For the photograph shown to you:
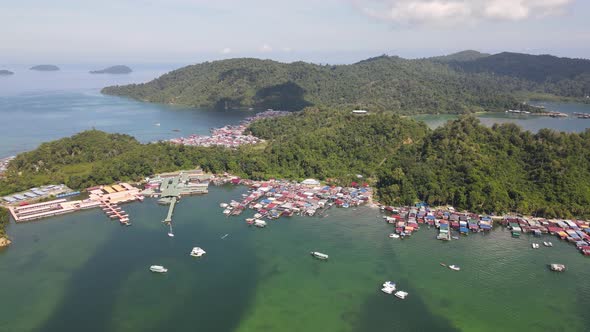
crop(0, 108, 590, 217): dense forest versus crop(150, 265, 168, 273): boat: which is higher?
crop(0, 108, 590, 217): dense forest


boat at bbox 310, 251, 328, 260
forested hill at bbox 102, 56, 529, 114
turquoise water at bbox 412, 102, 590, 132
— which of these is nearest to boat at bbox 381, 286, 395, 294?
boat at bbox 310, 251, 328, 260

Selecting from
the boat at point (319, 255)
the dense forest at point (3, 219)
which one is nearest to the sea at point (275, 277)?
the boat at point (319, 255)

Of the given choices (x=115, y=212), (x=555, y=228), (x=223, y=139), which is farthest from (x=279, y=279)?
(x=223, y=139)

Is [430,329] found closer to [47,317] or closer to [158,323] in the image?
[158,323]

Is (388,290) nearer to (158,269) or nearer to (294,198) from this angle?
(158,269)

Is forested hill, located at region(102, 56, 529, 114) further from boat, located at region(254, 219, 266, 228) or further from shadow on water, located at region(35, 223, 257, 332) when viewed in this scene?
shadow on water, located at region(35, 223, 257, 332)

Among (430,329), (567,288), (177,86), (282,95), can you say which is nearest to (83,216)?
(430,329)
